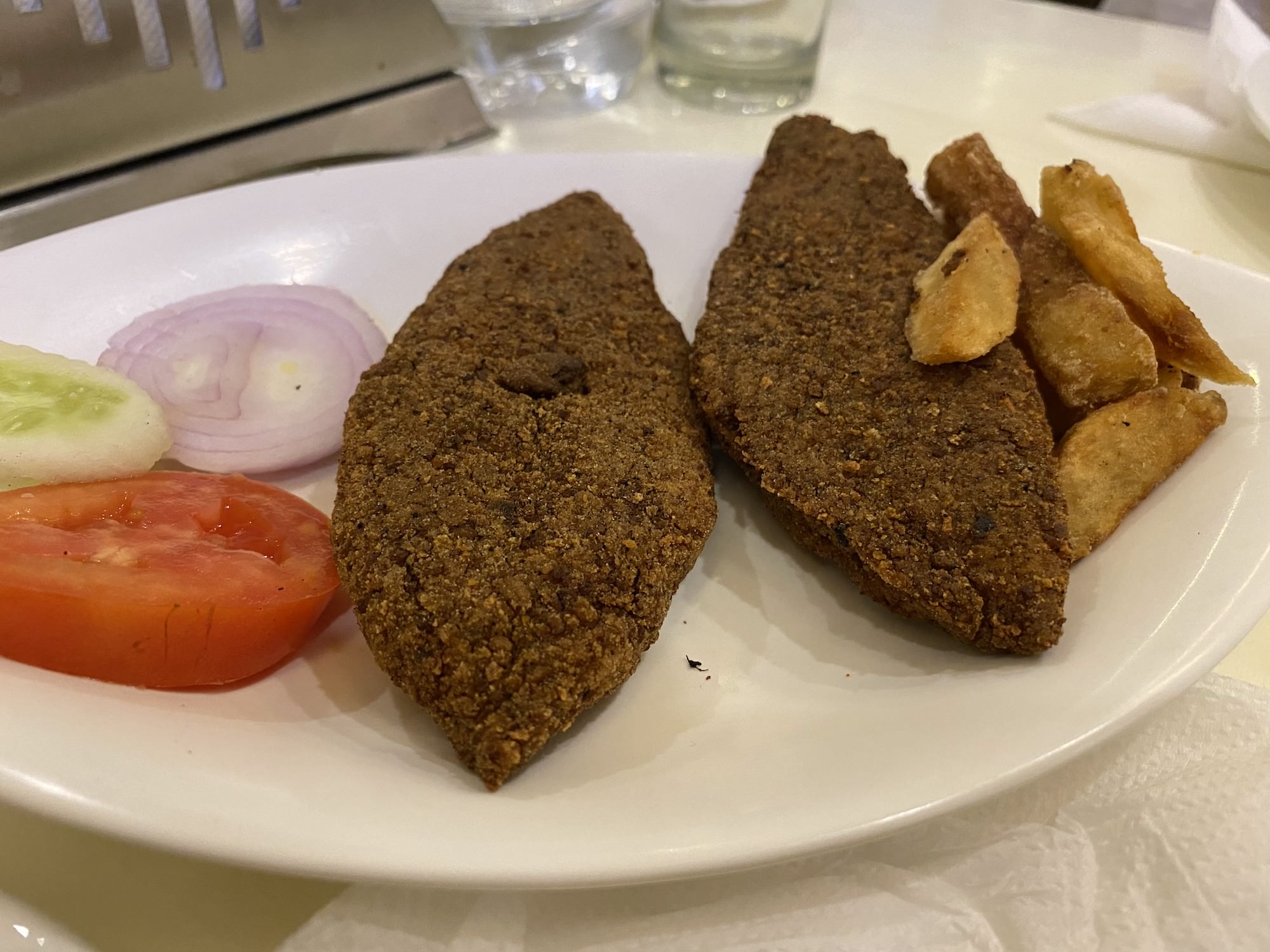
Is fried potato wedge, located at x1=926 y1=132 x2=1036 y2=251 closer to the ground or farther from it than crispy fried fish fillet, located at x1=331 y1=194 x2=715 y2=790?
farther from it

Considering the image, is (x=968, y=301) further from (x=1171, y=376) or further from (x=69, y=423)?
(x=69, y=423)

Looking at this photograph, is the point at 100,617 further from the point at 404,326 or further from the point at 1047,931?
the point at 1047,931

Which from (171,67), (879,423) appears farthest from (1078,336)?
(171,67)

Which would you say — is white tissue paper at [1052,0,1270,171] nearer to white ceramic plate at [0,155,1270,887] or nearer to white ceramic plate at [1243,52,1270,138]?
white ceramic plate at [1243,52,1270,138]

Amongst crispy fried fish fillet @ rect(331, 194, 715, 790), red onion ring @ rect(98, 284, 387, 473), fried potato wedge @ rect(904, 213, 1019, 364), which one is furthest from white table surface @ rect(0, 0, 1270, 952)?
red onion ring @ rect(98, 284, 387, 473)

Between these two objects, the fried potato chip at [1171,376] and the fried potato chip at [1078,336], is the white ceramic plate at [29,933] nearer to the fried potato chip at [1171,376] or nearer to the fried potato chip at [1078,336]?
the fried potato chip at [1078,336]

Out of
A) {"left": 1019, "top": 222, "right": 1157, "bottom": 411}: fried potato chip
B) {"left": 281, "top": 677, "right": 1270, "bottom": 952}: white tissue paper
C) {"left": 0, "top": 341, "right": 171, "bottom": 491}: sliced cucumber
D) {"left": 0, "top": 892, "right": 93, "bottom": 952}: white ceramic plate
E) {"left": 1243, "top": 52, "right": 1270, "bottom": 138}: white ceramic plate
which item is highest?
{"left": 1243, "top": 52, "right": 1270, "bottom": 138}: white ceramic plate

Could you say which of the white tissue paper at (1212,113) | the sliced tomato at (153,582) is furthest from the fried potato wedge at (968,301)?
the white tissue paper at (1212,113)
